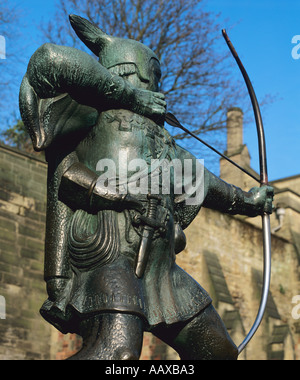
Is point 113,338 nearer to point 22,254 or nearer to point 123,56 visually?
point 123,56

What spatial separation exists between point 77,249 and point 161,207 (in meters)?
0.47

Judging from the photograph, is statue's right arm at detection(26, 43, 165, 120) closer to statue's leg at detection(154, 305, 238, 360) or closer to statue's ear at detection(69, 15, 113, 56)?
statue's ear at detection(69, 15, 113, 56)

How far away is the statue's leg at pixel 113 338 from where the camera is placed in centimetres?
320

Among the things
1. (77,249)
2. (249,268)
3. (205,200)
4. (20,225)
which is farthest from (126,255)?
(249,268)

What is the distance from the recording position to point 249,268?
21141mm

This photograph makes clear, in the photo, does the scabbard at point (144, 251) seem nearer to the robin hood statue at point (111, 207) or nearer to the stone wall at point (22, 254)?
the robin hood statue at point (111, 207)

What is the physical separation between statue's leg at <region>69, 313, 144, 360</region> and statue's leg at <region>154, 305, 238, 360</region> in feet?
1.02

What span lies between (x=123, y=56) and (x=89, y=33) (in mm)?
244

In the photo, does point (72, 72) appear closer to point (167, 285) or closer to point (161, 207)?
point (161, 207)

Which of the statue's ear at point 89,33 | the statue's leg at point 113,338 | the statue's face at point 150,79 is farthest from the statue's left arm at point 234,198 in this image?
the statue's leg at point 113,338

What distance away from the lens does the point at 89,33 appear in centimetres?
394

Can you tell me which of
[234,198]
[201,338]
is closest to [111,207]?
[201,338]

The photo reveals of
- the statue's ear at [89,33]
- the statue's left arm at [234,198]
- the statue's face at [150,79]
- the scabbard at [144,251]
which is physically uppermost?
the statue's ear at [89,33]
